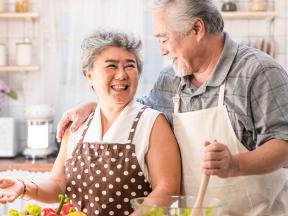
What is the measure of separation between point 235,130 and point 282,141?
0.51 ft

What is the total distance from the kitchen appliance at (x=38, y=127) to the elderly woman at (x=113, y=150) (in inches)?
72.8

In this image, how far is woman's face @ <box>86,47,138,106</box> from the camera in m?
1.94

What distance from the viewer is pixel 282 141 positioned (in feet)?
5.72

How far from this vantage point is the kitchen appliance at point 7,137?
12.6 feet

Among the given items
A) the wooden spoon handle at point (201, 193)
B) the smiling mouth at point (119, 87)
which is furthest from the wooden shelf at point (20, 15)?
the wooden spoon handle at point (201, 193)

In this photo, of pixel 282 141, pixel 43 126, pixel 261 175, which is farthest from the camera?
pixel 43 126

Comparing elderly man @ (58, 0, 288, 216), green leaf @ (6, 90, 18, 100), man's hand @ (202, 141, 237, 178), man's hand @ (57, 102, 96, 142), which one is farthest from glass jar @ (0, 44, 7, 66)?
man's hand @ (202, 141, 237, 178)

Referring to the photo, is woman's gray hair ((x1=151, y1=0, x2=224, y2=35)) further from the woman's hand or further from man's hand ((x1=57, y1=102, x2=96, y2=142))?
the woman's hand

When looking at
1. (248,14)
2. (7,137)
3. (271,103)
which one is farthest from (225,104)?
(7,137)

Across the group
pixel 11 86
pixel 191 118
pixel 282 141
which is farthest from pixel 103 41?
pixel 11 86

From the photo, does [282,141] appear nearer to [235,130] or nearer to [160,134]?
[235,130]

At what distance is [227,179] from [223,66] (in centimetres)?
34

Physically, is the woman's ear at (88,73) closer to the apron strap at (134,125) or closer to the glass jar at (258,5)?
the apron strap at (134,125)

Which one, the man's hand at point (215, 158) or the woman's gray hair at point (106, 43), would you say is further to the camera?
the woman's gray hair at point (106, 43)
